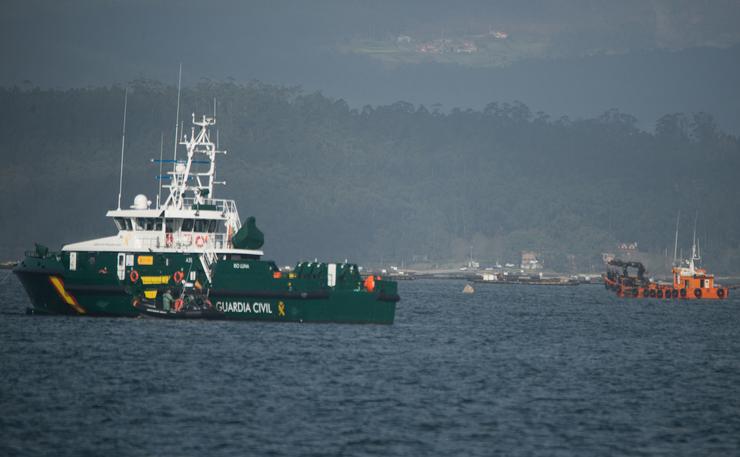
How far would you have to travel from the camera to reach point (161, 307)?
54406 millimetres

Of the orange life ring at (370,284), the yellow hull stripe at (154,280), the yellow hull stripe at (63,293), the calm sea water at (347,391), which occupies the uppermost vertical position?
the orange life ring at (370,284)

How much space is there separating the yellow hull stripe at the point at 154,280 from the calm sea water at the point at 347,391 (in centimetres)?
200

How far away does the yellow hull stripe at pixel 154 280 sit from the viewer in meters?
54.6

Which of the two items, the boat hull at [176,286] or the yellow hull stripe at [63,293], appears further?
the yellow hull stripe at [63,293]

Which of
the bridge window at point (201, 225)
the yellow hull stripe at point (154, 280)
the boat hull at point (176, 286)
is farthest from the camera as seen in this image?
the bridge window at point (201, 225)

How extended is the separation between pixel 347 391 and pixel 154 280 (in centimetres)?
1976

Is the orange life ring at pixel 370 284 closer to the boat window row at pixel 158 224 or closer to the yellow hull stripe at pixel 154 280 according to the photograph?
the boat window row at pixel 158 224

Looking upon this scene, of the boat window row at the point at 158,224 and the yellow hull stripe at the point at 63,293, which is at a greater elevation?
the boat window row at the point at 158,224

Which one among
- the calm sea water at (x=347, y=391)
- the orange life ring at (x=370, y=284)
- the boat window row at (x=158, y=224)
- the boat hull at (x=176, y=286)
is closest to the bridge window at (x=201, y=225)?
the boat window row at (x=158, y=224)

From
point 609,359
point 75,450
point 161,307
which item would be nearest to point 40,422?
point 75,450

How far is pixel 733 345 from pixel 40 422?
138 ft

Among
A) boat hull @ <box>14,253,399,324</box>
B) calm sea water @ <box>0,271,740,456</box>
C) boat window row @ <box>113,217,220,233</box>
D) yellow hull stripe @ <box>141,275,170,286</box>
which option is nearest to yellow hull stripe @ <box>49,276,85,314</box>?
boat hull @ <box>14,253,399,324</box>

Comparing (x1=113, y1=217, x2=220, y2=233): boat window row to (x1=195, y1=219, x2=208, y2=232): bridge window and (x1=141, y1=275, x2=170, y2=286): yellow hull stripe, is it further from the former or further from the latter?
(x1=141, y1=275, x2=170, y2=286): yellow hull stripe

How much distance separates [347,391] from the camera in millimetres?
37531
